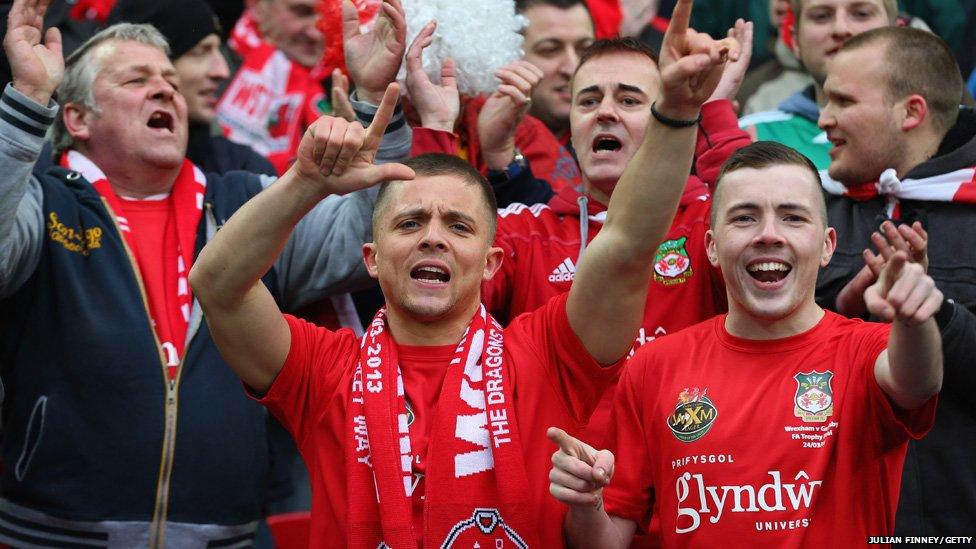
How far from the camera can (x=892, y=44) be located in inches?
195

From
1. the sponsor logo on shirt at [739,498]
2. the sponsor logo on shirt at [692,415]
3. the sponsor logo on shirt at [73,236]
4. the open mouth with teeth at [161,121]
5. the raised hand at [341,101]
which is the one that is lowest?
the sponsor logo on shirt at [739,498]

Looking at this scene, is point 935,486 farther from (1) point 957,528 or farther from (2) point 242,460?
(2) point 242,460

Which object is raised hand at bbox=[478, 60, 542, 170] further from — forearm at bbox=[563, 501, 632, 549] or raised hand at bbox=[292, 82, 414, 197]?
forearm at bbox=[563, 501, 632, 549]

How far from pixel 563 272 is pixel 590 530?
1106 millimetres

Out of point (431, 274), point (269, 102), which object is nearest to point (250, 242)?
point (431, 274)

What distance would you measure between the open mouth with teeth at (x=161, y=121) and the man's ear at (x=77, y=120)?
0.23 m

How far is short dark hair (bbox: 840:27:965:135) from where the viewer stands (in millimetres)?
4902

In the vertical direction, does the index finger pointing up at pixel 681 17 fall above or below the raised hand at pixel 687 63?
above

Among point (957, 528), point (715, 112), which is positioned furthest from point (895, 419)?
point (715, 112)

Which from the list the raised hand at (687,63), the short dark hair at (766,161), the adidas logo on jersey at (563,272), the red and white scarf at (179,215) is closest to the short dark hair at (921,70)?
the short dark hair at (766,161)

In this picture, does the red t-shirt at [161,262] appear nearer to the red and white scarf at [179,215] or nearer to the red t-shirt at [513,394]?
the red and white scarf at [179,215]

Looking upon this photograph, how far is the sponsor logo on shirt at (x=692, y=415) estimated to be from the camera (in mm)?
3744

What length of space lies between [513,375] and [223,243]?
0.85 m

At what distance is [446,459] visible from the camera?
12.2 ft
